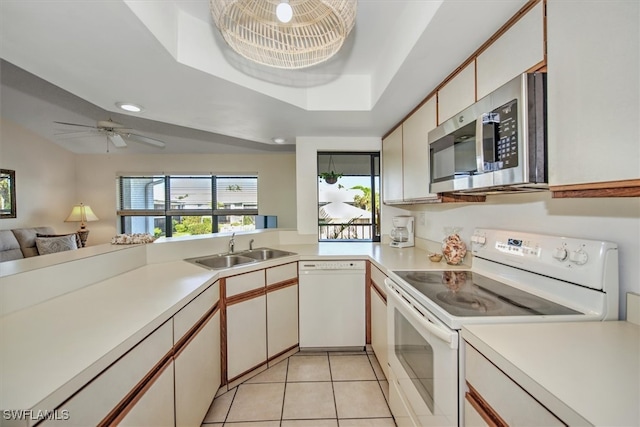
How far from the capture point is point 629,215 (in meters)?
0.91

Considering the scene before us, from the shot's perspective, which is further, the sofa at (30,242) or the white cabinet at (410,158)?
the sofa at (30,242)

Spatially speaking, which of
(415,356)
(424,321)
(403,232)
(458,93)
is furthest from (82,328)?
(403,232)

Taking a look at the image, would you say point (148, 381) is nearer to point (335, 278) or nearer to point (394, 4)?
point (335, 278)

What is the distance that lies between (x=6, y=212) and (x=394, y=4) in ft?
20.3

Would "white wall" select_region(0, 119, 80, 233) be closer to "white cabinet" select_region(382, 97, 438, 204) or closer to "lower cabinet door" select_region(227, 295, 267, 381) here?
"lower cabinet door" select_region(227, 295, 267, 381)

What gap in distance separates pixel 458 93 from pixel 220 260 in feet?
6.76

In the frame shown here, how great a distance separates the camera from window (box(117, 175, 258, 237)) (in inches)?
206

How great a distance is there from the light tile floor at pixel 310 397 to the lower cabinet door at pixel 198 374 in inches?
7.8

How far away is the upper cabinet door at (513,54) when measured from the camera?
3.10ft

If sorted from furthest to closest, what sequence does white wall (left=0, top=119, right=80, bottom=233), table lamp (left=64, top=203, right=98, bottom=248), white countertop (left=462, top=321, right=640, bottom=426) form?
table lamp (left=64, top=203, right=98, bottom=248) → white wall (left=0, top=119, right=80, bottom=233) → white countertop (left=462, top=321, right=640, bottom=426)

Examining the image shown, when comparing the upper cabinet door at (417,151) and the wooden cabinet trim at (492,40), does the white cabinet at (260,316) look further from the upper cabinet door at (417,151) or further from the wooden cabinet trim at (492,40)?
the wooden cabinet trim at (492,40)

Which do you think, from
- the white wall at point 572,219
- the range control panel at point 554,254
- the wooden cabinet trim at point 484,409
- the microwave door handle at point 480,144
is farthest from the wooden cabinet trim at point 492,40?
the wooden cabinet trim at point 484,409

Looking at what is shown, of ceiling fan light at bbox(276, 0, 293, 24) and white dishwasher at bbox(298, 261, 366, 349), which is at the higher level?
ceiling fan light at bbox(276, 0, 293, 24)

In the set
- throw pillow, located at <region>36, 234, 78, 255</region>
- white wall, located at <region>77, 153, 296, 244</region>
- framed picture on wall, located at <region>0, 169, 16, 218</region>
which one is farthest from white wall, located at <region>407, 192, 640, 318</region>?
framed picture on wall, located at <region>0, 169, 16, 218</region>
